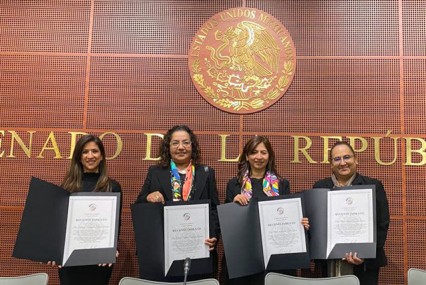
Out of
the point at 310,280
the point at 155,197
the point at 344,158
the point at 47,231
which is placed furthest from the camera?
the point at 344,158

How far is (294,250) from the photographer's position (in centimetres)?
275

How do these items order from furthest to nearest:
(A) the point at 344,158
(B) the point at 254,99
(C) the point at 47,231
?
1. (B) the point at 254,99
2. (A) the point at 344,158
3. (C) the point at 47,231

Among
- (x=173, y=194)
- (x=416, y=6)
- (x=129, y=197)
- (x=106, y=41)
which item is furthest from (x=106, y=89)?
(x=416, y=6)

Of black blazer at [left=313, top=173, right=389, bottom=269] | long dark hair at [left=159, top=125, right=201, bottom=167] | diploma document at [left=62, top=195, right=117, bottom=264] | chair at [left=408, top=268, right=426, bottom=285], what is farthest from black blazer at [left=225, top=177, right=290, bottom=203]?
chair at [left=408, top=268, right=426, bottom=285]

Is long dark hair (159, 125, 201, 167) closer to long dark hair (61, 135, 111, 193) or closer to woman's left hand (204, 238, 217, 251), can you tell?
long dark hair (61, 135, 111, 193)

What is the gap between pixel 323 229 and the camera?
9.18ft

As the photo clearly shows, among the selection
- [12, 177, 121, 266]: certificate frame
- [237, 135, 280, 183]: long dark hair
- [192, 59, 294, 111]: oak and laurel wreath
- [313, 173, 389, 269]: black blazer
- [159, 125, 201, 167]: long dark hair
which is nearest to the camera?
[12, 177, 121, 266]: certificate frame

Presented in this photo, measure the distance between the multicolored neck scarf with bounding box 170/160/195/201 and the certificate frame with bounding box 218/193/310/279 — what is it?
0.40m

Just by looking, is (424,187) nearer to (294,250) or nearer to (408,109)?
(408,109)

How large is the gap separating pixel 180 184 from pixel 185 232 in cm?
46

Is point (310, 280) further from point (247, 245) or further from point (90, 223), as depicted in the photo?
point (90, 223)

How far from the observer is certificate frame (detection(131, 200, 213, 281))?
8.95ft

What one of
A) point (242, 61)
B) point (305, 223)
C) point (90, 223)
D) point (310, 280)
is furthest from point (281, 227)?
point (242, 61)

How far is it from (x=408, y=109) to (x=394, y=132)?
0.82 feet
